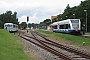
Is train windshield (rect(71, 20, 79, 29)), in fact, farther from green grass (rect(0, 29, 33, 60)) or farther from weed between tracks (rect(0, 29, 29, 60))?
weed between tracks (rect(0, 29, 29, 60))

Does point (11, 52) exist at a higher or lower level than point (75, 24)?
lower

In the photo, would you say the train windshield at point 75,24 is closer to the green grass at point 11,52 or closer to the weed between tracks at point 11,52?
the green grass at point 11,52

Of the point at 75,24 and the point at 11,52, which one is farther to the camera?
the point at 75,24

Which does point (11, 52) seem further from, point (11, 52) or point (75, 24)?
point (75, 24)

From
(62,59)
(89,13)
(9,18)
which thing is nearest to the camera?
(62,59)

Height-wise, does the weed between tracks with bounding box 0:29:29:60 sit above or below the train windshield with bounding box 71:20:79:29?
below

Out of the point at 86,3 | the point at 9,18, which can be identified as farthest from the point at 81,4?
the point at 9,18

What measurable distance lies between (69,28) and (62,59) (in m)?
29.1

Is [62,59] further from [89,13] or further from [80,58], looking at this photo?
[89,13]

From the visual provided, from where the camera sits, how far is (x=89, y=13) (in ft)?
269

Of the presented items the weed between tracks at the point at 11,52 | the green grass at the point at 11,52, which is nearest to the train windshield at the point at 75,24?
the green grass at the point at 11,52

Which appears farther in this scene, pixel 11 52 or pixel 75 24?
pixel 75 24

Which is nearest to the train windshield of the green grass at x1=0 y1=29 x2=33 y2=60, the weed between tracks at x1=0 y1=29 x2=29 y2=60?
the green grass at x1=0 y1=29 x2=33 y2=60

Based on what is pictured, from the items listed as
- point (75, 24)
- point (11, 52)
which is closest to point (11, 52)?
point (11, 52)
